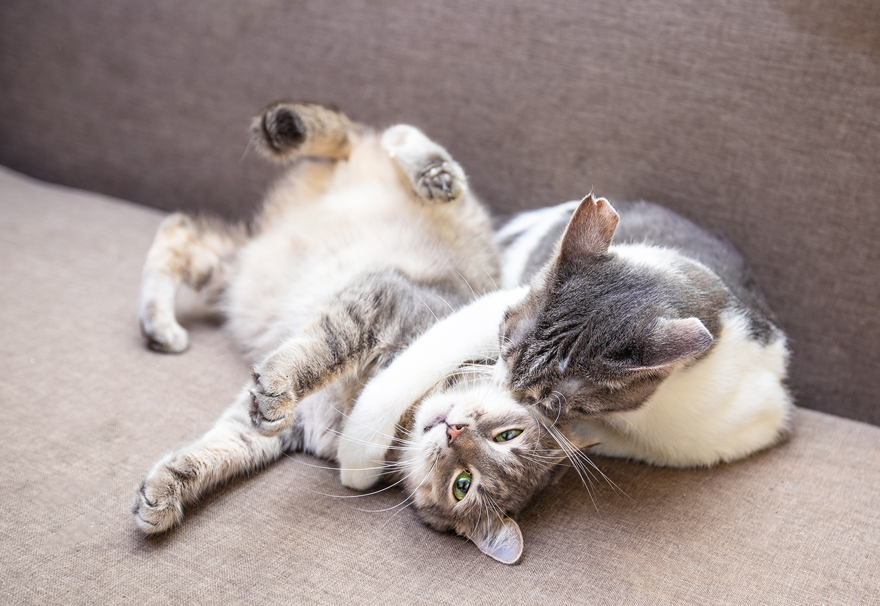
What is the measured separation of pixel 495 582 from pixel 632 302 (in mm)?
650

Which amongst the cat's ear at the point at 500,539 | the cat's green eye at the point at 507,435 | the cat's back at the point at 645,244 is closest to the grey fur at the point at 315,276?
the cat's back at the point at 645,244

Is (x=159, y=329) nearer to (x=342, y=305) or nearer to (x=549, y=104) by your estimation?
(x=342, y=305)

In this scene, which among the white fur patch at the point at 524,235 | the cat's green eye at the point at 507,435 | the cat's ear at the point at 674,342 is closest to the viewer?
the cat's ear at the point at 674,342

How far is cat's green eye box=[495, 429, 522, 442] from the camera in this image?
1415 mm

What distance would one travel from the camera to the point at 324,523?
130cm

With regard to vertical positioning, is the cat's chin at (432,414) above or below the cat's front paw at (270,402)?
below

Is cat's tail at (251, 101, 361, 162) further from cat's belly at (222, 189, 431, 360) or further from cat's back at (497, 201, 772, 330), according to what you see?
cat's back at (497, 201, 772, 330)

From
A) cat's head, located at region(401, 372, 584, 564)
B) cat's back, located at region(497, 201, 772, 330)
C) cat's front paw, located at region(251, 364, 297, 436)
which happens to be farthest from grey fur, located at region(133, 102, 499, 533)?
cat's head, located at region(401, 372, 584, 564)

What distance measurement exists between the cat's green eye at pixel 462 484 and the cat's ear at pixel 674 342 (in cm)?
51

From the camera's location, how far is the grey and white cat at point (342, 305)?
4.48 feet

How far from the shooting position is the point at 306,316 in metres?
1.67

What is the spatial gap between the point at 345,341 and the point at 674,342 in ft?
2.52

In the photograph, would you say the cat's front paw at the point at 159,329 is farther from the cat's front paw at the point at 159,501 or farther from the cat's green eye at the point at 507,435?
the cat's green eye at the point at 507,435

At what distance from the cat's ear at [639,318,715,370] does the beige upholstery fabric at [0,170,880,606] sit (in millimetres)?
458
